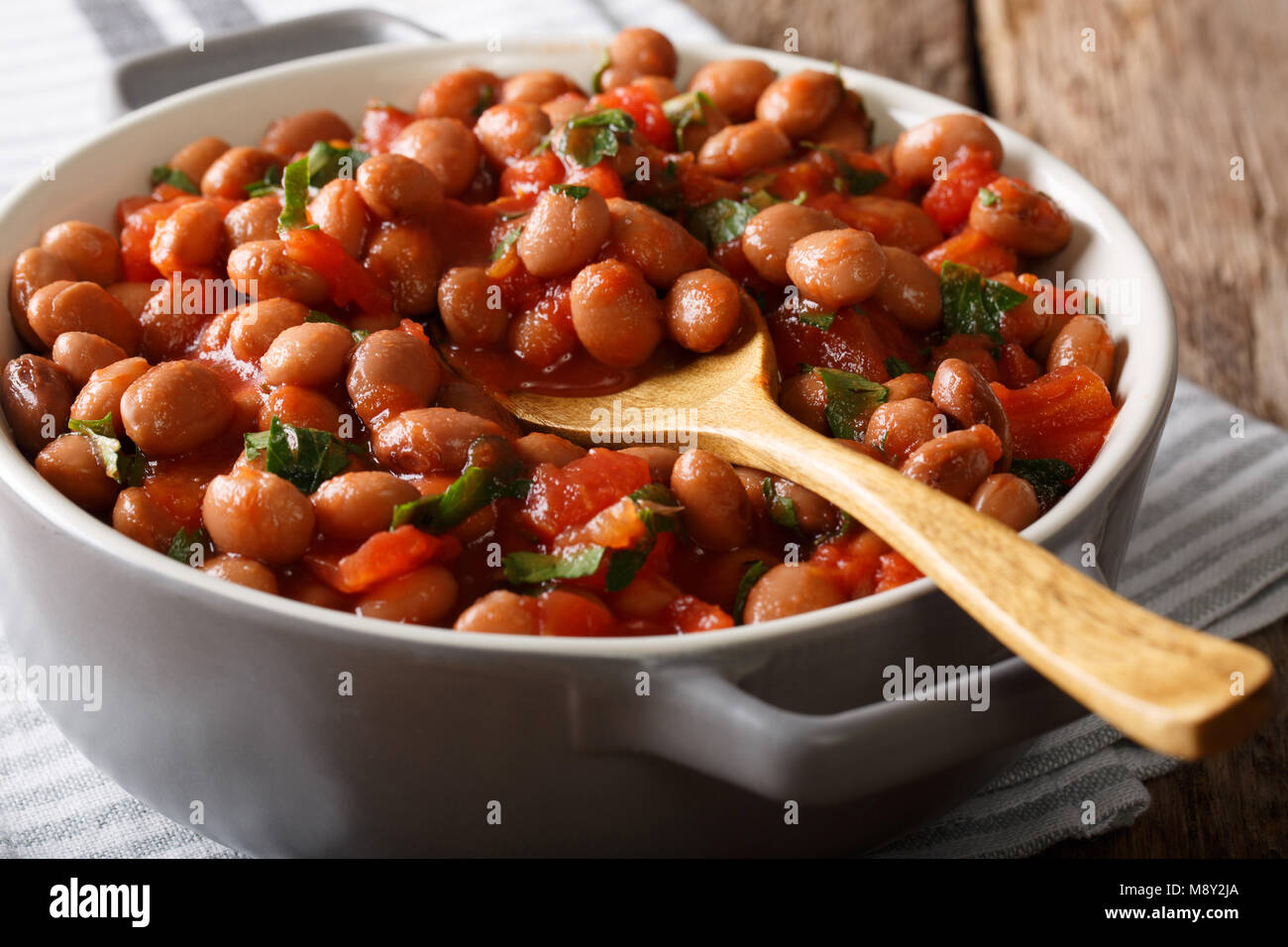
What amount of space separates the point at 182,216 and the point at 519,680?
4.15 ft

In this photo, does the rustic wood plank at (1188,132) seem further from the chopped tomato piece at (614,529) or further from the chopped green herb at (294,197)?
the chopped green herb at (294,197)

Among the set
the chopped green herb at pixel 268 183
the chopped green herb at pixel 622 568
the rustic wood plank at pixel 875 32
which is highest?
the chopped green herb at pixel 268 183

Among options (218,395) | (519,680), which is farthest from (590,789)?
(218,395)

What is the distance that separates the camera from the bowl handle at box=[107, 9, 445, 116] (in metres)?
3.20

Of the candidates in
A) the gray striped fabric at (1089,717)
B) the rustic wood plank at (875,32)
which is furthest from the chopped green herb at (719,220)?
the rustic wood plank at (875,32)

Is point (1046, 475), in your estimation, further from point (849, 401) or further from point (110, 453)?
point (110, 453)

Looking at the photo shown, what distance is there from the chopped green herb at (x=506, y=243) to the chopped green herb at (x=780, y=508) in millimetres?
665

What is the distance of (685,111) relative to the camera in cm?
287

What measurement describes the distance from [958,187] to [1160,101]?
2.18 m

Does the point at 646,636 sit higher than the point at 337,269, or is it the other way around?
the point at 337,269

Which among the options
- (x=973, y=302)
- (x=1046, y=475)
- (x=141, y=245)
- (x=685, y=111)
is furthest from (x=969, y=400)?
(x=141, y=245)

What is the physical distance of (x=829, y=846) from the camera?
6.53 ft

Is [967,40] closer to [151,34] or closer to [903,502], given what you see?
[151,34]

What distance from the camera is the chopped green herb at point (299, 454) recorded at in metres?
2.05
